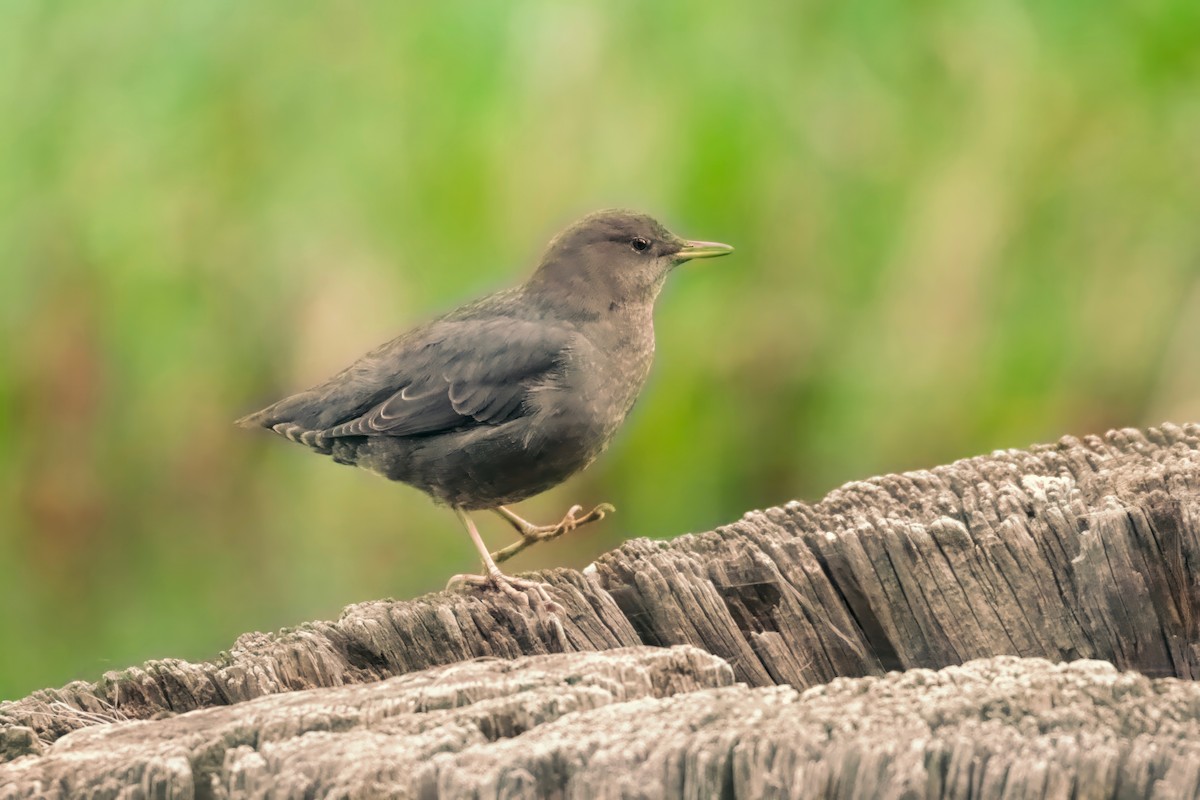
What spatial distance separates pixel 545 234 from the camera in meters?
5.19

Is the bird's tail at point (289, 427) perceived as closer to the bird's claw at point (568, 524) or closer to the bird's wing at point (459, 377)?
the bird's wing at point (459, 377)

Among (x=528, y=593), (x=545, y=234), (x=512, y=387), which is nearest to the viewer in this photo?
(x=528, y=593)

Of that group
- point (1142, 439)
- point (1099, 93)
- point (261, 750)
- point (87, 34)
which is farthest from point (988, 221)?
point (261, 750)

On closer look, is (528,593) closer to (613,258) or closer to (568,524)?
(568,524)

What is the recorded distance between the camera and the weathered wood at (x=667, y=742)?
197 centimetres

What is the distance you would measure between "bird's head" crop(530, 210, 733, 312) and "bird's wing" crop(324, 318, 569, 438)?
0.23 m

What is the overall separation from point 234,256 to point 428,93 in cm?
87

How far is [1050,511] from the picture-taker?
10.7ft

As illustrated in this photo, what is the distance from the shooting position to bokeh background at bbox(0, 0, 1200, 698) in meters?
5.30

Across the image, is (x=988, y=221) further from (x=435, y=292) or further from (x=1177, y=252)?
(x=435, y=292)

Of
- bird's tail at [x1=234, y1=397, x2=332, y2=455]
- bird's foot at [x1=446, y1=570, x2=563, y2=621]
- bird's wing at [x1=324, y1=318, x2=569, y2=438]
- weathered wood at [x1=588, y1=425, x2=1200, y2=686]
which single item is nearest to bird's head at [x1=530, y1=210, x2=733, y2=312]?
bird's wing at [x1=324, y1=318, x2=569, y2=438]

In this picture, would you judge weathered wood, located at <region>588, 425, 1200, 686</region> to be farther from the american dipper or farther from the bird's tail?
the bird's tail

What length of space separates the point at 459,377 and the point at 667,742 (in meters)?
2.52

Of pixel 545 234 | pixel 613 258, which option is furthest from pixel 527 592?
pixel 545 234
